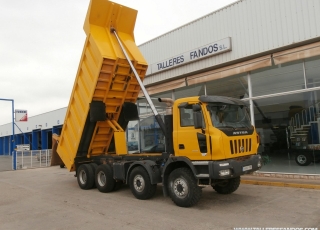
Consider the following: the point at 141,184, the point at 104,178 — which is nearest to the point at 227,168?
the point at 141,184

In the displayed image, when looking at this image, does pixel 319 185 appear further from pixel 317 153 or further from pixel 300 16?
pixel 300 16

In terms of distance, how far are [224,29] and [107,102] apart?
5.76m

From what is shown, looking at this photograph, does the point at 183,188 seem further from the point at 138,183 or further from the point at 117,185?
the point at 117,185

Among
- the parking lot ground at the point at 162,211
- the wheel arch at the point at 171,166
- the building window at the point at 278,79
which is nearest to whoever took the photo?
the parking lot ground at the point at 162,211

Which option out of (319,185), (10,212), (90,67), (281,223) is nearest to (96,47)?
(90,67)

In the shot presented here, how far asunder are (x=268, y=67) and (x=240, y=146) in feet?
17.1

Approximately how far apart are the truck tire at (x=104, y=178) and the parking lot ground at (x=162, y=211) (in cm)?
21

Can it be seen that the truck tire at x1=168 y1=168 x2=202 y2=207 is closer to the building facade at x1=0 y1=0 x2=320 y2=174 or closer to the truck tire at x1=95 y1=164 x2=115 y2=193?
the building facade at x1=0 y1=0 x2=320 y2=174

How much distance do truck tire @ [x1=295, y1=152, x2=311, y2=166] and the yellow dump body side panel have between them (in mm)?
6094

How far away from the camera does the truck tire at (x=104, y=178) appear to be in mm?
8719

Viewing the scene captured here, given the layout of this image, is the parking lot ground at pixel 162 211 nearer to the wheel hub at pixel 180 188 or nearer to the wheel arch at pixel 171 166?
the wheel hub at pixel 180 188

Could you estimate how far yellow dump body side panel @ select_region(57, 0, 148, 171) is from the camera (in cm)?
848

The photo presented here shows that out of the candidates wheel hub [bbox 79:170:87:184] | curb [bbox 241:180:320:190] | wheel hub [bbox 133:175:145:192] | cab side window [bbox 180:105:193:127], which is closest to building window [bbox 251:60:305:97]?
curb [bbox 241:180:320:190]

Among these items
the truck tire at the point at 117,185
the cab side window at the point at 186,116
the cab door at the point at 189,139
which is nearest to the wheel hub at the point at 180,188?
the cab door at the point at 189,139
